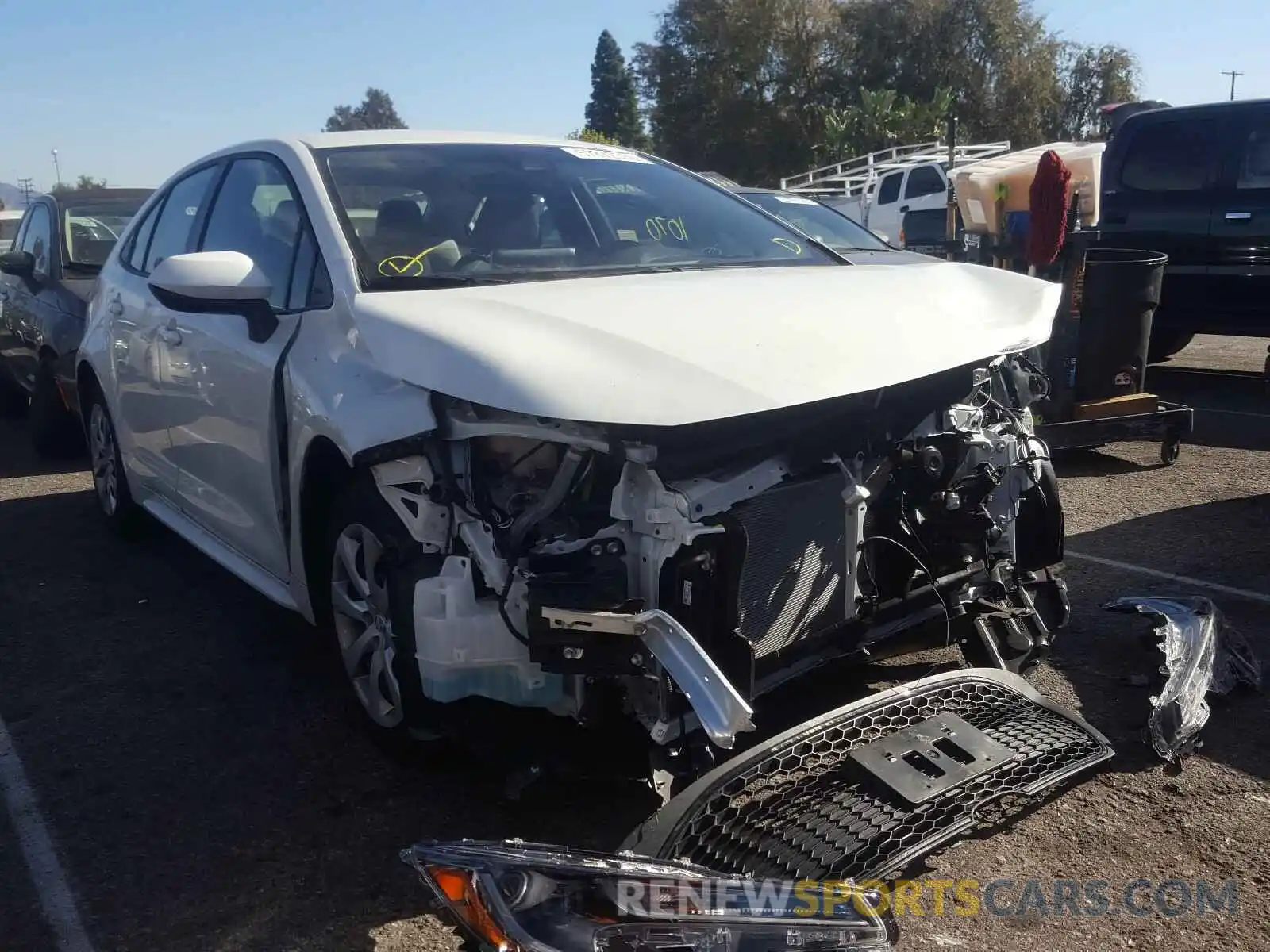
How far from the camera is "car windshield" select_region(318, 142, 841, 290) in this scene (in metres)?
3.43

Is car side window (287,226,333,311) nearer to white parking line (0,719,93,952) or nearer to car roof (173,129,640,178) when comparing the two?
car roof (173,129,640,178)

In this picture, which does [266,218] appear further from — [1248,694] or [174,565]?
[1248,694]

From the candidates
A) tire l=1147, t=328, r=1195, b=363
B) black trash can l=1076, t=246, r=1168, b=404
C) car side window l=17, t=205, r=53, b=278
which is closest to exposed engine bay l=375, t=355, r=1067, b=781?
black trash can l=1076, t=246, r=1168, b=404

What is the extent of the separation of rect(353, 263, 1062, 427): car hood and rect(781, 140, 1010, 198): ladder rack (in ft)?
58.8

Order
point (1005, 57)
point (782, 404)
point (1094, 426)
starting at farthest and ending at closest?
point (1005, 57)
point (1094, 426)
point (782, 404)

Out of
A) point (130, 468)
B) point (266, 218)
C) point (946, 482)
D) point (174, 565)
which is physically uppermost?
point (266, 218)

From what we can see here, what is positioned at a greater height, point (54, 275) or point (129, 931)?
Result: point (54, 275)

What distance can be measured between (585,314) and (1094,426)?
15.7 ft

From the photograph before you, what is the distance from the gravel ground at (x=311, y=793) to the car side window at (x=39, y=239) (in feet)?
10.4

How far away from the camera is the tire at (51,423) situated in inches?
295

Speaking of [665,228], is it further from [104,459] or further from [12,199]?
[12,199]

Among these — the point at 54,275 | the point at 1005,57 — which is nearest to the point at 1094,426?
the point at 54,275

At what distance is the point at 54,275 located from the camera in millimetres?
7371

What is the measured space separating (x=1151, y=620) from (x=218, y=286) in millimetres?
3293
